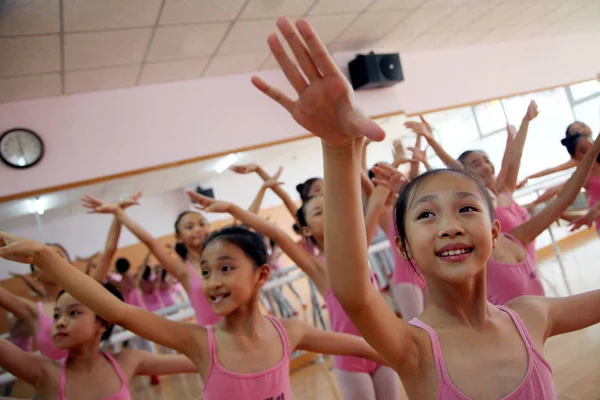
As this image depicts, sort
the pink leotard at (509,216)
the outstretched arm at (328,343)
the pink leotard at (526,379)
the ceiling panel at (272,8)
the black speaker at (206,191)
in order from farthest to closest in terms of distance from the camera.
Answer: the black speaker at (206,191), the ceiling panel at (272,8), the pink leotard at (509,216), the outstretched arm at (328,343), the pink leotard at (526,379)

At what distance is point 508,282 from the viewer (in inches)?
65.1

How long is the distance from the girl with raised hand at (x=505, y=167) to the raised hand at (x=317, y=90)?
64.2 inches

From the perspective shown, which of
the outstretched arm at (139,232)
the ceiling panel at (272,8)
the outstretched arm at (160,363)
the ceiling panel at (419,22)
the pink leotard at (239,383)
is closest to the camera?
the pink leotard at (239,383)

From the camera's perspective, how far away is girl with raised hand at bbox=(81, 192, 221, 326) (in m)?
1.98

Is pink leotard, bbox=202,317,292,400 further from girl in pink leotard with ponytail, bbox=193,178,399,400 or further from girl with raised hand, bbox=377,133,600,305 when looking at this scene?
girl with raised hand, bbox=377,133,600,305

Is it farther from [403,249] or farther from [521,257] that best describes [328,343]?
[521,257]

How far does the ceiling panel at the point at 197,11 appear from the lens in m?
2.86

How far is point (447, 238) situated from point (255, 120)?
3.53 metres

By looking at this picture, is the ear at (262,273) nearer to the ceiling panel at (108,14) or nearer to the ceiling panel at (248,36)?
the ceiling panel at (108,14)

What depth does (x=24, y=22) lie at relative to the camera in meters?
2.58

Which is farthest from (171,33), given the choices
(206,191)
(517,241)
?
(206,191)

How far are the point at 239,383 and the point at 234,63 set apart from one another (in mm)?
3295

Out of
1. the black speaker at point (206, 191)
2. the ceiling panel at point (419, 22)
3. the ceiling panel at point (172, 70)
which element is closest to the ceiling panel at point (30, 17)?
the ceiling panel at point (172, 70)

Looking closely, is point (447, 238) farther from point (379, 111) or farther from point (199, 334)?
point (379, 111)
